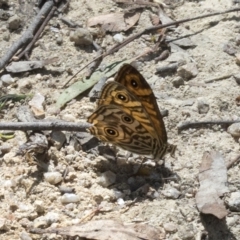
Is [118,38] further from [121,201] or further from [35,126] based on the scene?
[121,201]

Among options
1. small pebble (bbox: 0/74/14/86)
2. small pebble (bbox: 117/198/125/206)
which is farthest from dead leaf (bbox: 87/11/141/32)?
small pebble (bbox: 117/198/125/206)

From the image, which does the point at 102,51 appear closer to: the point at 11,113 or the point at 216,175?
the point at 11,113

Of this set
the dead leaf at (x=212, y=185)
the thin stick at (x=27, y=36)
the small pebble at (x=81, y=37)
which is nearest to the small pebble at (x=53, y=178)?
the dead leaf at (x=212, y=185)

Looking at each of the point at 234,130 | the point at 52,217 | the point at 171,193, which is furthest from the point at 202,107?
the point at 52,217

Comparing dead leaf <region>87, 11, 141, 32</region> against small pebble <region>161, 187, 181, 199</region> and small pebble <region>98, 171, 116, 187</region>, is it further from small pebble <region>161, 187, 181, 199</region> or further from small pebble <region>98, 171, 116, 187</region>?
small pebble <region>161, 187, 181, 199</region>

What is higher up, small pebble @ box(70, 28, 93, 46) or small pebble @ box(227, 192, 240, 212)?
small pebble @ box(70, 28, 93, 46)

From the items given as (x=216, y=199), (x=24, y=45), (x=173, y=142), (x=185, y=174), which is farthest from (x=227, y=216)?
(x=24, y=45)
